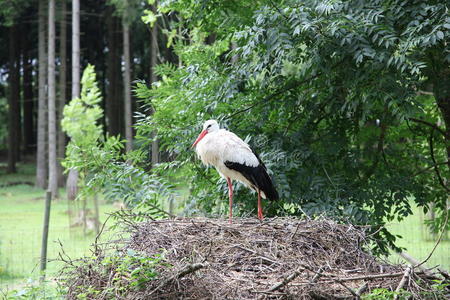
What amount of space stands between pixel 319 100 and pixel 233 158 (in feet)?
4.47

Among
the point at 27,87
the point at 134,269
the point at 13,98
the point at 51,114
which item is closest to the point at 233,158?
the point at 134,269

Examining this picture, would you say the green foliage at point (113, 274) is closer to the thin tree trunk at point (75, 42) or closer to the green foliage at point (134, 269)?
the green foliage at point (134, 269)

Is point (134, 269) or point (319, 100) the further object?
point (319, 100)

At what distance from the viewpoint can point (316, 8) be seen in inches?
213

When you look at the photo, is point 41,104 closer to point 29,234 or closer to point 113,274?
point 29,234

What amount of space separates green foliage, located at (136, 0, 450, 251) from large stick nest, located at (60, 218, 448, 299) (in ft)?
3.22

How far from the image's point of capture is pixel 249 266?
4391 mm

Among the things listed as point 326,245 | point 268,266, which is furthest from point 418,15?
point 268,266

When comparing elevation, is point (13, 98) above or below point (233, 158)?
above

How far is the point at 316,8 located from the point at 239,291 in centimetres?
279

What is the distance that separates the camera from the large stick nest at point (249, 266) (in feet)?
12.9

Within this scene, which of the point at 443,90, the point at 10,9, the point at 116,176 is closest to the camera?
the point at 443,90

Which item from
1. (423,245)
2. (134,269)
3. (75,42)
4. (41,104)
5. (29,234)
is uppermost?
(75,42)

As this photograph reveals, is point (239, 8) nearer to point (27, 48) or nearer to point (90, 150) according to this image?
point (90, 150)
